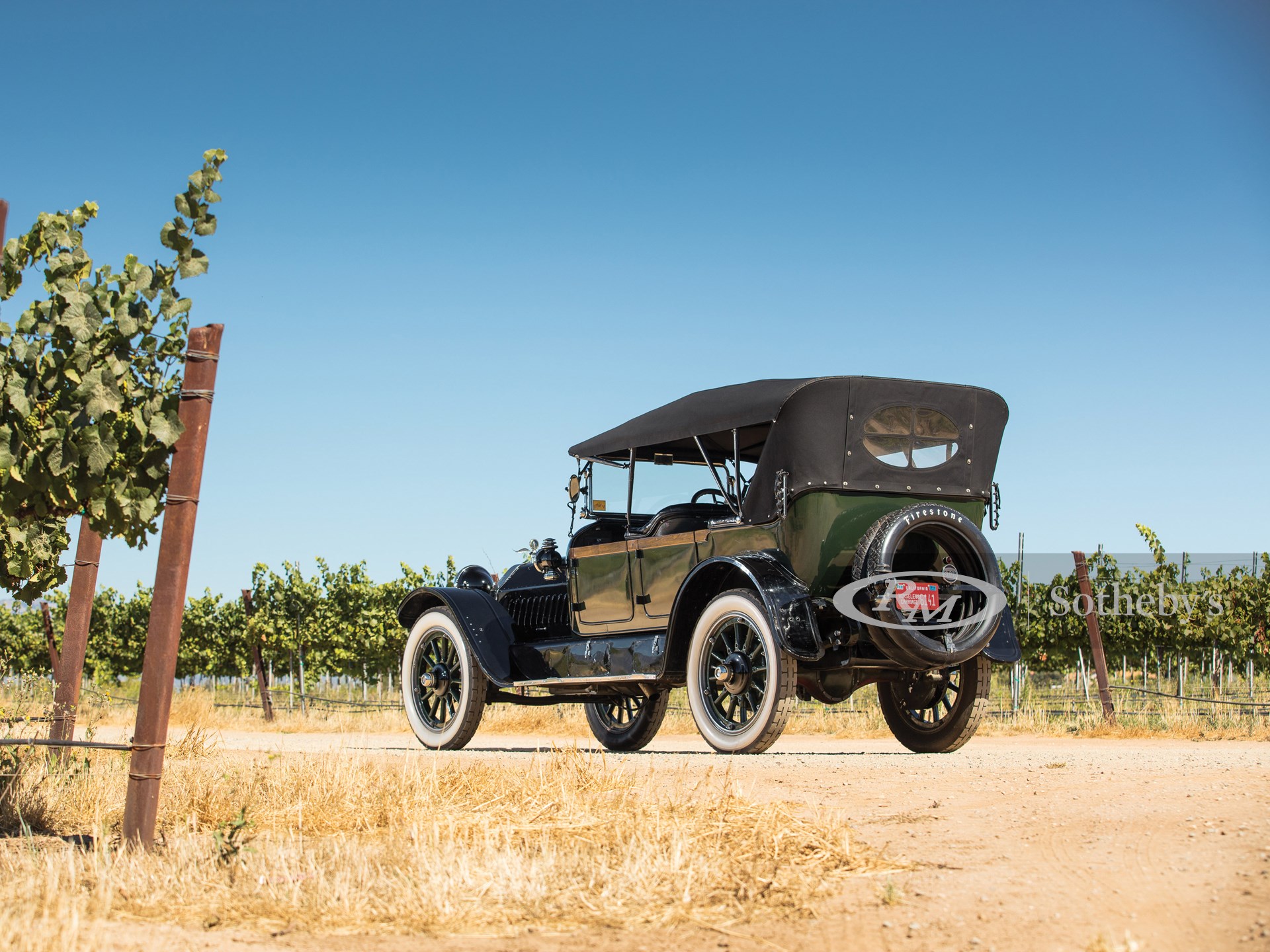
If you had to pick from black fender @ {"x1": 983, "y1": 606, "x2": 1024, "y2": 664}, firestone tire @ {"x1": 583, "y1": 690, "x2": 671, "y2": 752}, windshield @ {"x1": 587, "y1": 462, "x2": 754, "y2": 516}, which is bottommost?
firestone tire @ {"x1": 583, "y1": 690, "x2": 671, "y2": 752}

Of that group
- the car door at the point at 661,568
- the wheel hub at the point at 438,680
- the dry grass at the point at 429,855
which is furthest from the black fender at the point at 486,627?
the dry grass at the point at 429,855

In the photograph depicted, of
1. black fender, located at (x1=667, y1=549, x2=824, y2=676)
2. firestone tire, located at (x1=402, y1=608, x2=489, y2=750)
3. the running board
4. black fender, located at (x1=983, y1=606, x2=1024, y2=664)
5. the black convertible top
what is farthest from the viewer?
firestone tire, located at (x1=402, y1=608, x2=489, y2=750)

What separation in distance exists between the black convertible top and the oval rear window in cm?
1

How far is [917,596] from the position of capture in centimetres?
817

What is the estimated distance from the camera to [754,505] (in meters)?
8.83

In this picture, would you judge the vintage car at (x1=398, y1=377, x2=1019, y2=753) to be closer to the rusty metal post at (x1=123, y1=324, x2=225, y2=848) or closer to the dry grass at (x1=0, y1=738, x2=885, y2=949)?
the dry grass at (x1=0, y1=738, x2=885, y2=949)

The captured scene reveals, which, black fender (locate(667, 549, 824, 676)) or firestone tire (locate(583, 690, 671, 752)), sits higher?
black fender (locate(667, 549, 824, 676))

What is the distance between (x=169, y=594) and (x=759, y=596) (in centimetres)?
417

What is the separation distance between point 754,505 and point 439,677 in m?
4.17

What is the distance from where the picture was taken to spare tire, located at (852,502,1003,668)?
798 cm

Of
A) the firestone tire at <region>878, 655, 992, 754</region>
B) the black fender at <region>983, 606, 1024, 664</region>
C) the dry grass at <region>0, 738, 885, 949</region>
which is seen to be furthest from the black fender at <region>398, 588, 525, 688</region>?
the black fender at <region>983, 606, 1024, 664</region>

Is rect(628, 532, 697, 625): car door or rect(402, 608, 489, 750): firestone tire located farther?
rect(402, 608, 489, 750): firestone tire

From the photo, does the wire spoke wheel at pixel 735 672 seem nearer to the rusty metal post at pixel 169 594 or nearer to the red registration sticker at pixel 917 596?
the red registration sticker at pixel 917 596

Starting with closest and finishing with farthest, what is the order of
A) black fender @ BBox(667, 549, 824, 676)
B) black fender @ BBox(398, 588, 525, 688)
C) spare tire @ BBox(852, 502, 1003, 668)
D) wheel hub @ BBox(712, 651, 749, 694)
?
spare tire @ BBox(852, 502, 1003, 668) → black fender @ BBox(667, 549, 824, 676) → wheel hub @ BBox(712, 651, 749, 694) → black fender @ BBox(398, 588, 525, 688)
